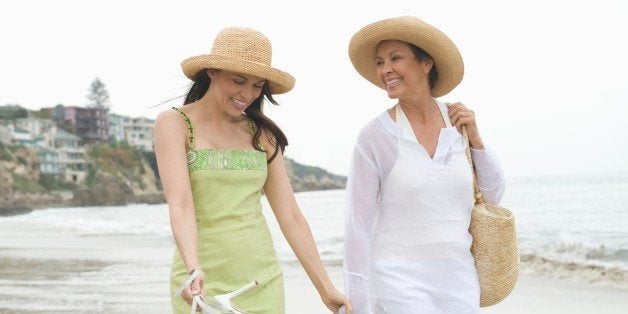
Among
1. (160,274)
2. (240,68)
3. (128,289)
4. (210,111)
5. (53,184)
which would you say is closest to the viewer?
(240,68)

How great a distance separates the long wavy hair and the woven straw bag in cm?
78

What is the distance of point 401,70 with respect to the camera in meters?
3.45

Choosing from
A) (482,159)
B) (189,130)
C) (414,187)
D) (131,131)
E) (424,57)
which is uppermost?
(131,131)

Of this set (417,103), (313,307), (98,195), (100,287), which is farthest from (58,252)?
(98,195)

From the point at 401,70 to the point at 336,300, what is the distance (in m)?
0.96

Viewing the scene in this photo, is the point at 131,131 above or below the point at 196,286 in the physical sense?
above

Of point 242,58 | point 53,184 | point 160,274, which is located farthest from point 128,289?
point 53,184

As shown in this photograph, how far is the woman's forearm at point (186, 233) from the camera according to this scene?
2.81m

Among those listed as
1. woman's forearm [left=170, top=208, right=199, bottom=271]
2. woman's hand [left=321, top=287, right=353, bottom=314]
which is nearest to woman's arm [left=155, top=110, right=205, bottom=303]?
woman's forearm [left=170, top=208, right=199, bottom=271]

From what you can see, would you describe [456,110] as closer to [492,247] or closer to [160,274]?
[492,247]

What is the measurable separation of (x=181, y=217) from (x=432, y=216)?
1.02 m

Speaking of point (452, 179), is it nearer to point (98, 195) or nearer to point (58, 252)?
point (58, 252)

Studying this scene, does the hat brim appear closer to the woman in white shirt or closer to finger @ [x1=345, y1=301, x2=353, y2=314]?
the woman in white shirt

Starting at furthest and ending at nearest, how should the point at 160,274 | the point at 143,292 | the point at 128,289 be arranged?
1. the point at 160,274
2. the point at 128,289
3. the point at 143,292
